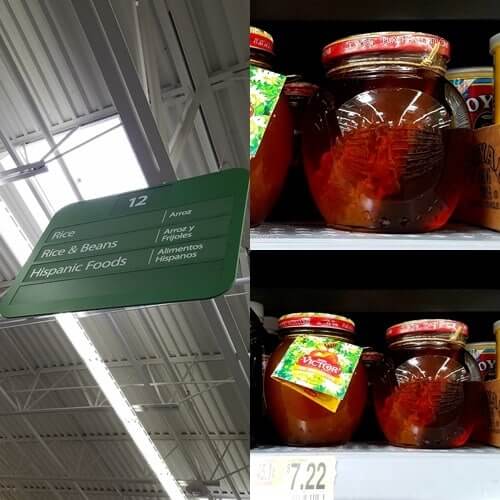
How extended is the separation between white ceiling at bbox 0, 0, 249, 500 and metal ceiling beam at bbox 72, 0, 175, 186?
43cm

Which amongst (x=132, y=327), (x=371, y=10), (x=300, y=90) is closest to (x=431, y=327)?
(x=300, y=90)

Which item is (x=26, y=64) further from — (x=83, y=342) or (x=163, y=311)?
(x=83, y=342)

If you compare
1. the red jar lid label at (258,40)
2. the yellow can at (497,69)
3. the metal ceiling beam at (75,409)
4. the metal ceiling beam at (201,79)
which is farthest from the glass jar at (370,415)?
the metal ceiling beam at (75,409)

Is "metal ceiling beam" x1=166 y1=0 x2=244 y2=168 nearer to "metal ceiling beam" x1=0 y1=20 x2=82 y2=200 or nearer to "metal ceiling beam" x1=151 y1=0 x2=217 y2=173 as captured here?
"metal ceiling beam" x1=151 y1=0 x2=217 y2=173

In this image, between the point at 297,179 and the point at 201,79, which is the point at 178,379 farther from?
the point at 297,179

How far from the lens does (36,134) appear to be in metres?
5.73

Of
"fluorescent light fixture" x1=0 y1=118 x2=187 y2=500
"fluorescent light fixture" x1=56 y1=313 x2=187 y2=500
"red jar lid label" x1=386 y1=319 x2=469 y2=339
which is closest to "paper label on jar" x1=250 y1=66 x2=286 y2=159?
"red jar lid label" x1=386 y1=319 x2=469 y2=339

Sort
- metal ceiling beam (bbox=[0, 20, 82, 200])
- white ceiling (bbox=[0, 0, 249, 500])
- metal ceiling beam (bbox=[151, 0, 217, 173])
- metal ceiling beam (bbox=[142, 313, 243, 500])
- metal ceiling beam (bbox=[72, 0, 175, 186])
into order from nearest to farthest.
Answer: metal ceiling beam (bbox=[72, 0, 175, 186]) < metal ceiling beam (bbox=[151, 0, 217, 173]) < white ceiling (bbox=[0, 0, 249, 500]) < metal ceiling beam (bbox=[0, 20, 82, 200]) < metal ceiling beam (bbox=[142, 313, 243, 500])

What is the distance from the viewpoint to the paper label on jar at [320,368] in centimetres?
129

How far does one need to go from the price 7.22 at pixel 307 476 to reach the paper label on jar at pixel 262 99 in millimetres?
517

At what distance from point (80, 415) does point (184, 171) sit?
4989mm

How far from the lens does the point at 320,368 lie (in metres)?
1.30

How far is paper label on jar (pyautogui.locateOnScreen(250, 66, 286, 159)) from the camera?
1218 mm

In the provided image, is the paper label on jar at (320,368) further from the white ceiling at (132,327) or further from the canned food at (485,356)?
the white ceiling at (132,327)
